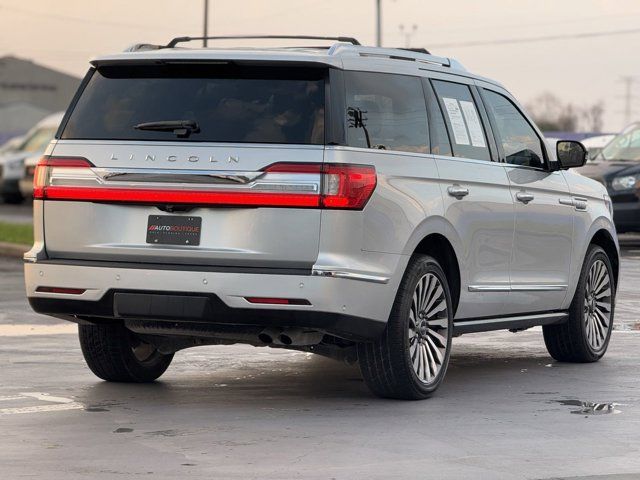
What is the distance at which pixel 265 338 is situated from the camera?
8.58m

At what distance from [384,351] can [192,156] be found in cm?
146

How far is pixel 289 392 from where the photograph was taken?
30.6 ft

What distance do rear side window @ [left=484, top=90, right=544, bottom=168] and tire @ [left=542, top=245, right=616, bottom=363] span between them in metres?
0.97

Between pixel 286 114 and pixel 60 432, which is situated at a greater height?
pixel 286 114

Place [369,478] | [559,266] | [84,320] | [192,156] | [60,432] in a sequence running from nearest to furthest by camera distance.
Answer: [369,478], [60,432], [192,156], [84,320], [559,266]

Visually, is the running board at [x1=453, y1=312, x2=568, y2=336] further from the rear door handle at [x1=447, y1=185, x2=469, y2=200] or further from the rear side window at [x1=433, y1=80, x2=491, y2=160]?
the rear side window at [x1=433, y1=80, x2=491, y2=160]

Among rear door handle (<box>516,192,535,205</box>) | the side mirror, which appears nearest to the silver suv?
rear door handle (<box>516,192,535,205</box>)

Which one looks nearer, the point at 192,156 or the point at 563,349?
the point at 192,156

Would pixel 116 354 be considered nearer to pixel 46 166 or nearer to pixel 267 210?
pixel 46 166

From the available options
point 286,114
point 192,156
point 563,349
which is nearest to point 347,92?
point 286,114

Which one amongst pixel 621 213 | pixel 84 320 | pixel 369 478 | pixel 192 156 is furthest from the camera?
pixel 621 213

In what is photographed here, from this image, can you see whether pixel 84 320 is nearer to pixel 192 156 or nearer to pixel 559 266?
pixel 192 156

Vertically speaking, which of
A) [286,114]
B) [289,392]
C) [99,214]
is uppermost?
[286,114]

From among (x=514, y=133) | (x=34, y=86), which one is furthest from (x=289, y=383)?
(x=34, y=86)
